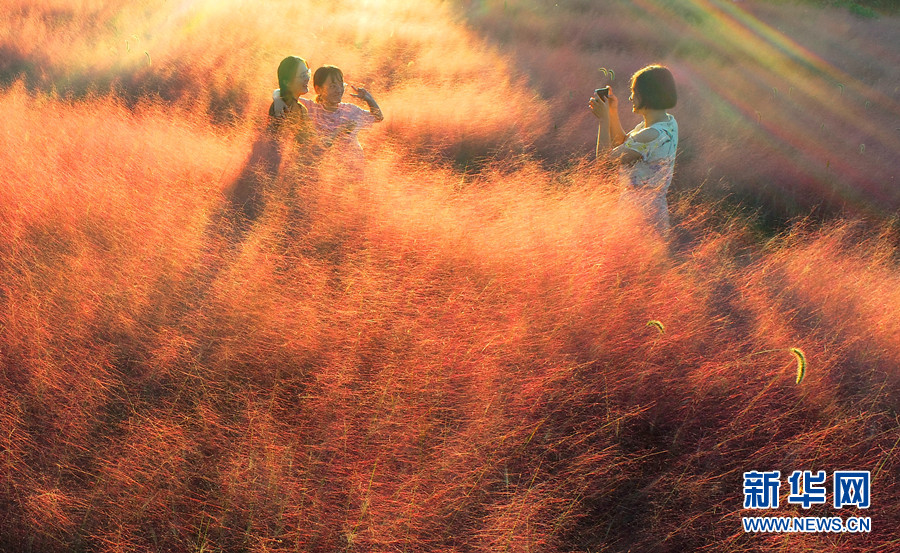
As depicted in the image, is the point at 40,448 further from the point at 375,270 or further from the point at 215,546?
the point at 375,270

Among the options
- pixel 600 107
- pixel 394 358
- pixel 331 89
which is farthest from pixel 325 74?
pixel 394 358

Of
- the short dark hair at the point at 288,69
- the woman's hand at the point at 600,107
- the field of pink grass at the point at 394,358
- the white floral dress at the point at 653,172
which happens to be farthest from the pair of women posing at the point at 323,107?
the white floral dress at the point at 653,172

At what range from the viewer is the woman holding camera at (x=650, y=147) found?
3.33 meters

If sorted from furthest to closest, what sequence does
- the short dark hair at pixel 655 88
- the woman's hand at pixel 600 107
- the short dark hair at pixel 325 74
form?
the short dark hair at pixel 325 74
the woman's hand at pixel 600 107
the short dark hair at pixel 655 88

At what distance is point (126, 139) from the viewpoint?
4.19 meters

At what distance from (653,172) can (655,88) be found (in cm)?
46

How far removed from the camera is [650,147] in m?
3.37

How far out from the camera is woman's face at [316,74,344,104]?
4137 mm

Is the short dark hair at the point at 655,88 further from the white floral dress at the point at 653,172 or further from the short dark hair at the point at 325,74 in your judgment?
the short dark hair at the point at 325,74

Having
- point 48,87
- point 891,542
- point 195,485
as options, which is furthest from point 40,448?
point 48,87

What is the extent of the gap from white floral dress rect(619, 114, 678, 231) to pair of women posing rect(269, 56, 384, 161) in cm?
182

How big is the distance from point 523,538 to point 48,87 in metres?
6.29

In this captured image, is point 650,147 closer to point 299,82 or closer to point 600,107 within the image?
point 600,107

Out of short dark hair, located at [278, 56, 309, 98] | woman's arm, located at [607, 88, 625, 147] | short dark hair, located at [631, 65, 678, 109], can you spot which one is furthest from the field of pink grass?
short dark hair, located at [631, 65, 678, 109]
